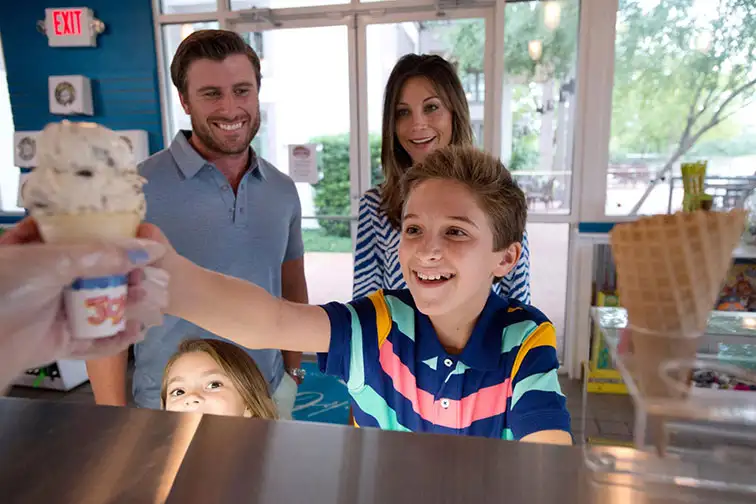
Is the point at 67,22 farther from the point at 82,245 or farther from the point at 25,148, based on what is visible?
the point at 82,245

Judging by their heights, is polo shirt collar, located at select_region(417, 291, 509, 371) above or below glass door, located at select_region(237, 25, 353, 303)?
below

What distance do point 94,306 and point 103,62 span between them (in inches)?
181

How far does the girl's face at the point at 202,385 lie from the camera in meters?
1.57

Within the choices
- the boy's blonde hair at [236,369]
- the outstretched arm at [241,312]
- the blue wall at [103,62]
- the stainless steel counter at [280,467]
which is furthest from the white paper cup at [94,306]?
the blue wall at [103,62]

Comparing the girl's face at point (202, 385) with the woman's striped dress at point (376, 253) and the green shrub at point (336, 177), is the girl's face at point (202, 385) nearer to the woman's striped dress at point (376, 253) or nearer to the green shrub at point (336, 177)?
the woman's striped dress at point (376, 253)

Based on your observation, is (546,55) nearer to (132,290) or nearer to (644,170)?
(644,170)

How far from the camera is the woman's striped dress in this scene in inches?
70.4

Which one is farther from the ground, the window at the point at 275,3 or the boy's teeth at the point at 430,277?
the window at the point at 275,3

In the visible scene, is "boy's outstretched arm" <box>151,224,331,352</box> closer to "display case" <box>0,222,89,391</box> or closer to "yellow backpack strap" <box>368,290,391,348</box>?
"yellow backpack strap" <box>368,290,391,348</box>

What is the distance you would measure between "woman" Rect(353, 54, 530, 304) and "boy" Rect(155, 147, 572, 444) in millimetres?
488

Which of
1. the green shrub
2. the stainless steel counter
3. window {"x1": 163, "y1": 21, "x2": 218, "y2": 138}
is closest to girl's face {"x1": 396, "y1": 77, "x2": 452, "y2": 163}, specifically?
the stainless steel counter

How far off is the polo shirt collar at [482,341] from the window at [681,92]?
279 centimetres

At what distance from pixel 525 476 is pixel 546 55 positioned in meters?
3.94

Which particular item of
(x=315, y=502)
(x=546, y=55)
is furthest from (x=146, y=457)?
(x=546, y=55)
